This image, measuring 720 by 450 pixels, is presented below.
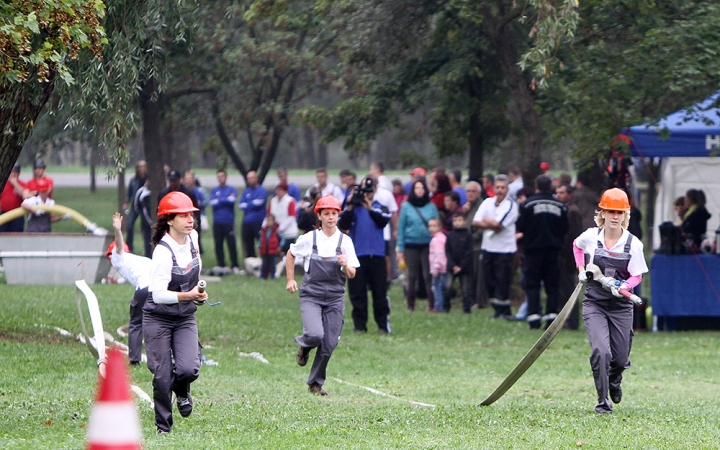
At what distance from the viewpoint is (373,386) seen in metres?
10.6

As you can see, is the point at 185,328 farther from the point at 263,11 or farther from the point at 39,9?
the point at 263,11

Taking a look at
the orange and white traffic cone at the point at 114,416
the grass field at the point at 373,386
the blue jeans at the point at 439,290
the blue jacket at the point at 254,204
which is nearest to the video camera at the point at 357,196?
the grass field at the point at 373,386

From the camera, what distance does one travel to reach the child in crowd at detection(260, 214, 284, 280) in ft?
67.1

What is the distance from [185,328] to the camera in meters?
7.44

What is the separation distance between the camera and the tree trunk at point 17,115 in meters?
8.92

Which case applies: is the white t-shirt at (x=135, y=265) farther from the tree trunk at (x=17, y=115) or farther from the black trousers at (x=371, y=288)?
the black trousers at (x=371, y=288)

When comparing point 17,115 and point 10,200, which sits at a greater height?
point 17,115

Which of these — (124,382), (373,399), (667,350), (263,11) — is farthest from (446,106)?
(124,382)

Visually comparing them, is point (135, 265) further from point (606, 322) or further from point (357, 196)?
point (606, 322)

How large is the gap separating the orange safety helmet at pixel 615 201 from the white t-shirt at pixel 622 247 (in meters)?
0.25

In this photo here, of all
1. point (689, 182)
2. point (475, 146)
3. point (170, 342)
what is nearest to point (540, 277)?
point (475, 146)

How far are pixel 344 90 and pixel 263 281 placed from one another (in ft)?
14.9

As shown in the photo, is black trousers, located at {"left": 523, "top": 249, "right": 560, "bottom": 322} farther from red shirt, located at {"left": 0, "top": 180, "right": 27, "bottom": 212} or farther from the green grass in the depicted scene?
red shirt, located at {"left": 0, "top": 180, "right": 27, "bottom": 212}

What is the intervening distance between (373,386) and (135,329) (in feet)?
8.29
